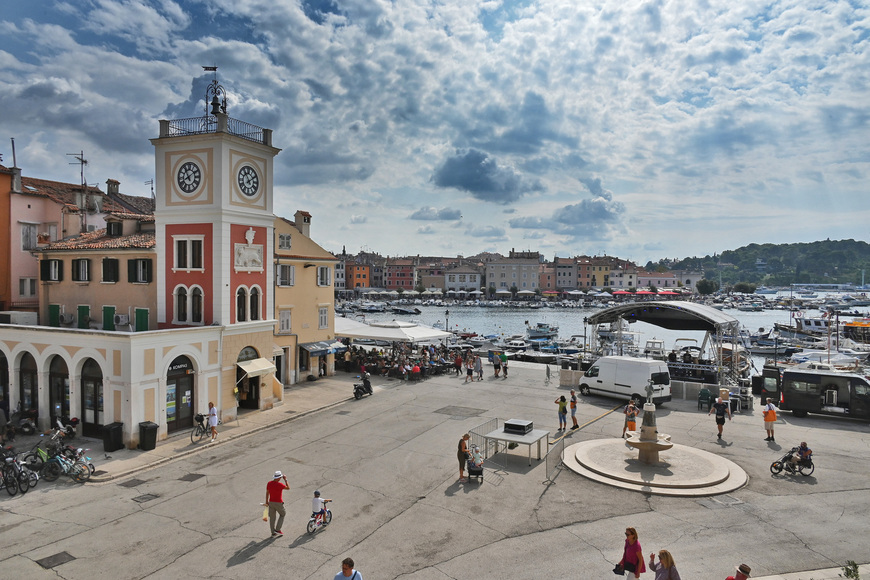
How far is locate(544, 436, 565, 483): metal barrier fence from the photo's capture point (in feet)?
50.8

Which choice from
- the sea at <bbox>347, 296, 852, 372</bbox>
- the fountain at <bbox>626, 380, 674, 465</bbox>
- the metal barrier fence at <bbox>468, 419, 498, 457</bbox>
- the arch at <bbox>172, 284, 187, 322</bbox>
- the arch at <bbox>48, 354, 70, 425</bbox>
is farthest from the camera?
the sea at <bbox>347, 296, 852, 372</bbox>

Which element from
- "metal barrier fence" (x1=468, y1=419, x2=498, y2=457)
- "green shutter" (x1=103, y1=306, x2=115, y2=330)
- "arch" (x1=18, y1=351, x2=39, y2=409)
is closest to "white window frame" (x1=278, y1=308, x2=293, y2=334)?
"green shutter" (x1=103, y1=306, x2=115, y2=330)

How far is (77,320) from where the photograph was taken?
26125 millimetres

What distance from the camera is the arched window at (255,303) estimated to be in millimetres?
24016

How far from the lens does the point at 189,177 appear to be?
22.8 metres

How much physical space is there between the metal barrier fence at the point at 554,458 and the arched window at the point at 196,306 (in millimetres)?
15478

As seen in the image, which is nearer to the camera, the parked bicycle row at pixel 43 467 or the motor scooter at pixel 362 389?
the parked bicycle row at pixel 43 467

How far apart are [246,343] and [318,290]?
9308 millimetres

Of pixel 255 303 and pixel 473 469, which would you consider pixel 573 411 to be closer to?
pixel 473 469

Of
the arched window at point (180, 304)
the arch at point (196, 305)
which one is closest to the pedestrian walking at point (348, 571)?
the arch at point (196, 305)

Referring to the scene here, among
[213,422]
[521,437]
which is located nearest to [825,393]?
[521,437]

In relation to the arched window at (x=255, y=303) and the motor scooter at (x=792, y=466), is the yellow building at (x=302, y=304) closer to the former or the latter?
the arched window at (x=255, y=303)

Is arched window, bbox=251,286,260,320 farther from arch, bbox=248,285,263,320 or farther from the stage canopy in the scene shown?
the stage canopy

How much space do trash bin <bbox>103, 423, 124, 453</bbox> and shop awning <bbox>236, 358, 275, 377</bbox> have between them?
5.24 metres
